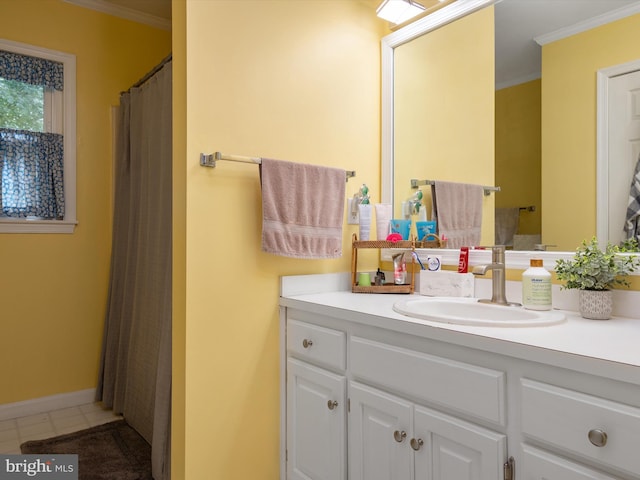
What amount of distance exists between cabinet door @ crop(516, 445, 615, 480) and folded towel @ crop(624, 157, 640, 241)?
0.80 m

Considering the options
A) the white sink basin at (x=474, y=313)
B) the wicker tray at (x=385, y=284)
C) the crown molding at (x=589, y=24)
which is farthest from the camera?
the wicker tray at (x=385, y=284)

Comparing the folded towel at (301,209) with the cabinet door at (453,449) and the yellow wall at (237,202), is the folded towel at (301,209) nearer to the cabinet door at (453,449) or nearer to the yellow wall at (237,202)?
the yellow wall at (237,202)

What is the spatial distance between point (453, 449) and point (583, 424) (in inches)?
14.4

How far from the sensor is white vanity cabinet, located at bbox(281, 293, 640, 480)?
894 millimetres

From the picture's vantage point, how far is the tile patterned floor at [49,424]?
2.30 meters

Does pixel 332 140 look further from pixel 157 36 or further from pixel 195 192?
pixel 157 36

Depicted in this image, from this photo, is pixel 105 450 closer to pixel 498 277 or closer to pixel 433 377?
pixel 433 377

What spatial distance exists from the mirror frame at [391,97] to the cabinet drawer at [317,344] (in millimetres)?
647

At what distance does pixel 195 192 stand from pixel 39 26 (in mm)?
1977

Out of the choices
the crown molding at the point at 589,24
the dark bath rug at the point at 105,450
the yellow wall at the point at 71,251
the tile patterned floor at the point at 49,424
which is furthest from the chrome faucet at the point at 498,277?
the yellow wall at the point at 71,251

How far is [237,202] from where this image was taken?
66.9 inches

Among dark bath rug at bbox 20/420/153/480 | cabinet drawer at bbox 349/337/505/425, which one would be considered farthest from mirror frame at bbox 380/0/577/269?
dark bath rug at bbox 20/420/153/480

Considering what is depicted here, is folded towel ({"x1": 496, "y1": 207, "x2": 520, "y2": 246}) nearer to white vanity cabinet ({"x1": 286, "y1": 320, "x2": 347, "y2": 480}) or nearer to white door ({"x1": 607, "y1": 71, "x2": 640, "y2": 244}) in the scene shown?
white door ({"x1": 607, "y1": 71, "x2": 640, "y2": 244})

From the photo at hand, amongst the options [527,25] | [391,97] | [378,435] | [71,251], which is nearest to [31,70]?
[71,251]
